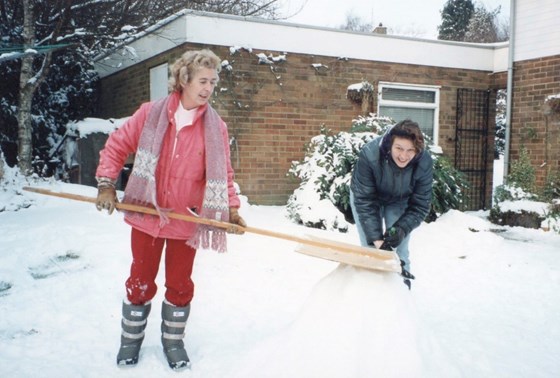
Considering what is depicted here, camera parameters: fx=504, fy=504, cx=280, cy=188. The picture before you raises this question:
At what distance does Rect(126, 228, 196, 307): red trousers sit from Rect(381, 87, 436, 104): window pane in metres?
7.33

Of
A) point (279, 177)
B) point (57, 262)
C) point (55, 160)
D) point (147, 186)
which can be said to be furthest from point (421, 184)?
point (55, 160)

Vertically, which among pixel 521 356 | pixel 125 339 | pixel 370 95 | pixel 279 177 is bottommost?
pixel 521 356

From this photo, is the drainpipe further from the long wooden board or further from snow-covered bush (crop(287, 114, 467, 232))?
the long wooden board

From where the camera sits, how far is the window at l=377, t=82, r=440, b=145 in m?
9.51

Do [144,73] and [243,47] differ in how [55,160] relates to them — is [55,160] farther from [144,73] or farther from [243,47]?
[243,47]

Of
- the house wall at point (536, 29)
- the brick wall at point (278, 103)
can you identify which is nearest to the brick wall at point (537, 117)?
the house wall at point (536, 29)

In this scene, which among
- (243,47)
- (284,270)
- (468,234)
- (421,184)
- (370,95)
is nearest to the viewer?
(421,184)

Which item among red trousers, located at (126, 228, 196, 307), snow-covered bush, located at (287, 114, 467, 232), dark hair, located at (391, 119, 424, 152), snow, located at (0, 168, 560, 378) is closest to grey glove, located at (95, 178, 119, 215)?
red trousers, located at (126, 228, 196, 307)

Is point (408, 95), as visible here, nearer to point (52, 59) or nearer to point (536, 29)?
point (536, 29)

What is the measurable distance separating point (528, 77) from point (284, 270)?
22.2 feet

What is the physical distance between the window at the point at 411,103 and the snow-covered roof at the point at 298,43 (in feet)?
1.63

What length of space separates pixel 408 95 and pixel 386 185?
663 cm

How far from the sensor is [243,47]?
827cm

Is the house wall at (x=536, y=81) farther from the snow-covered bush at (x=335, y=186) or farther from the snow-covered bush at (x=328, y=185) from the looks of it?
the snow-covered bush at (x=328, y=185)
